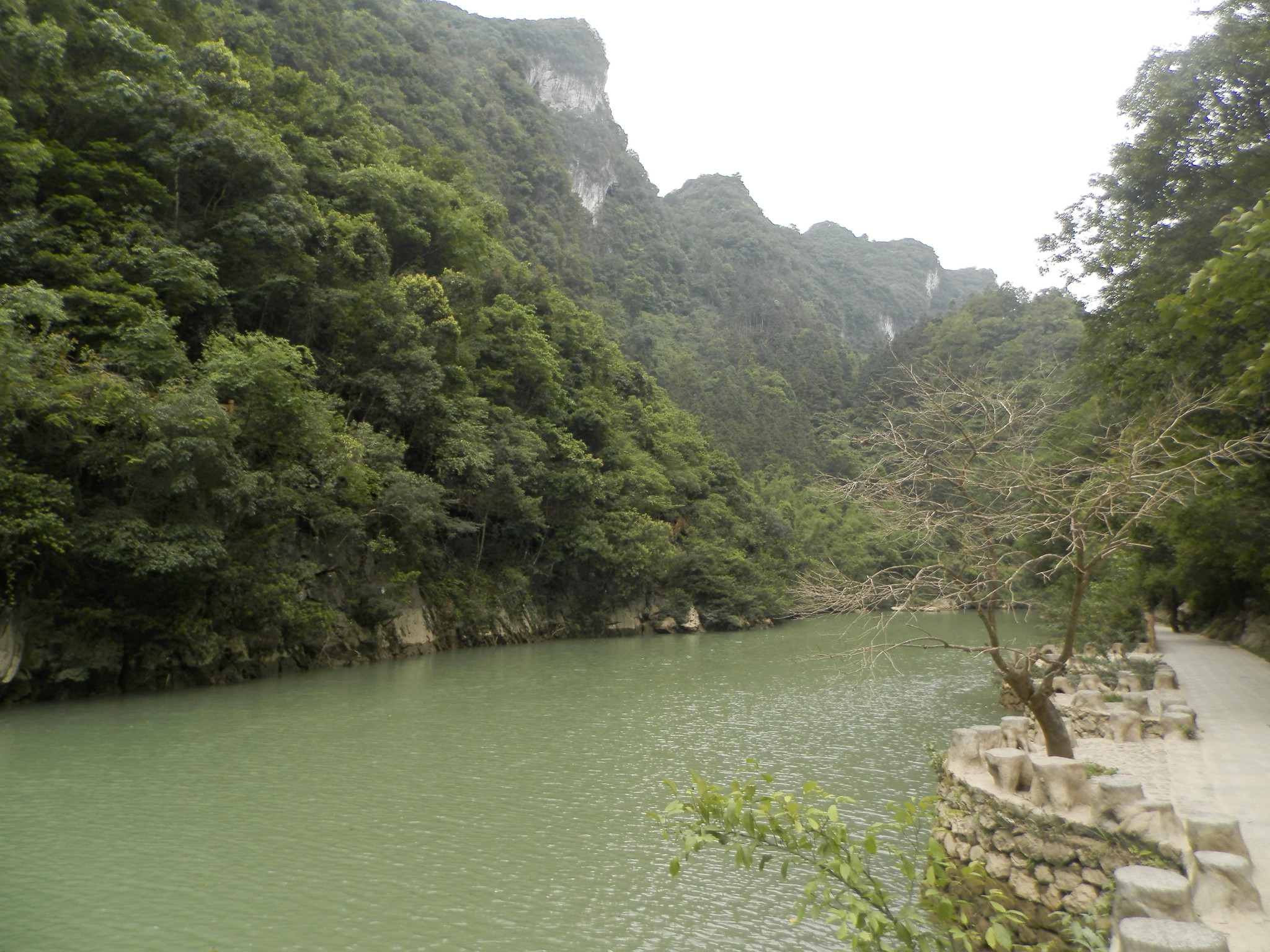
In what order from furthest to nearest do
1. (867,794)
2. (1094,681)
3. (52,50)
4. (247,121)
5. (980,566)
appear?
(247,121) → (52,50) → (1094,681) → (867,794) → (980,566)

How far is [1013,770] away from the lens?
5.52 metres

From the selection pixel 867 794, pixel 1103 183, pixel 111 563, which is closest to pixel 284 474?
pixel 111 563

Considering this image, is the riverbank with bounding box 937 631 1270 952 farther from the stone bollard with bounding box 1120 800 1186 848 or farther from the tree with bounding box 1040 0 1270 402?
the tree with bounding box 1040 0 1270 402

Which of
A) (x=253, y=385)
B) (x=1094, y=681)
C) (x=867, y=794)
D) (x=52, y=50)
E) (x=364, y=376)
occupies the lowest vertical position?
(x=867, y=794)

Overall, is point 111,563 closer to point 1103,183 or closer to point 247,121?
point 247,121

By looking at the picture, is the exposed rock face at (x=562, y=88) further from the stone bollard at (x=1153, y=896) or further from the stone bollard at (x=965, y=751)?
the stone bollard at (x=1153, y=896)

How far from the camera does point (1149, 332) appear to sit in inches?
434

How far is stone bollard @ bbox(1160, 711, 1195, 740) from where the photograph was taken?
7.55m

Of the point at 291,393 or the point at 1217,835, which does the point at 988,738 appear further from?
the point at 291,393

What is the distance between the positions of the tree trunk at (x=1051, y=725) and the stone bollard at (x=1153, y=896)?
2.84 m

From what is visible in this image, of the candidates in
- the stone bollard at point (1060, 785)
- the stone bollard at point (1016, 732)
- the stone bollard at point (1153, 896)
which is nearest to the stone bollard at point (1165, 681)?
the stone bollard at point (1016, 732)

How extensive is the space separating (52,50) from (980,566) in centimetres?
1832

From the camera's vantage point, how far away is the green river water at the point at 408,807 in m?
5.67

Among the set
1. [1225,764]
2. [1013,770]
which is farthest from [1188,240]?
[1013,770]
